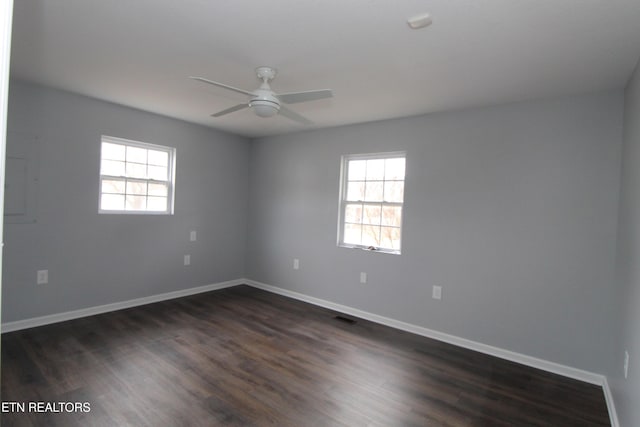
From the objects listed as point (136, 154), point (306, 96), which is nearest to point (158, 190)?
point (136, 154)

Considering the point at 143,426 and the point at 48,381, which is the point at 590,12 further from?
the point at 48,381

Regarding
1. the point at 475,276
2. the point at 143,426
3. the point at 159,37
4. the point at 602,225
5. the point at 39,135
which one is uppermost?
the point at 159,37

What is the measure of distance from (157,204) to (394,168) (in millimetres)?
3105

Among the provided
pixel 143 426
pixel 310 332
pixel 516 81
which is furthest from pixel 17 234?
pixel 516 81

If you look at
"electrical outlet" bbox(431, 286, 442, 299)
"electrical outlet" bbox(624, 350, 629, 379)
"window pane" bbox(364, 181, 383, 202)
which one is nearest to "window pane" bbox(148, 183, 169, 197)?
"window pane" bbox(364, 181, 383, 202)

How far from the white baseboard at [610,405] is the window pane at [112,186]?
5029 mm

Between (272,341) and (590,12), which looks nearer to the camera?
(590,12)

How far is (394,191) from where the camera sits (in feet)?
13.1

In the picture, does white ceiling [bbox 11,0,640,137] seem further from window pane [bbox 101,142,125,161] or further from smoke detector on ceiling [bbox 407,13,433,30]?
window pane [bbox 101,142,125,161]

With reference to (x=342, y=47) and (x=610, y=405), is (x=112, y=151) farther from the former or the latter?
(x=610, y=405)

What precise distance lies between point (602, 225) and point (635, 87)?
3.58ft

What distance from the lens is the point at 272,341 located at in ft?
10.9

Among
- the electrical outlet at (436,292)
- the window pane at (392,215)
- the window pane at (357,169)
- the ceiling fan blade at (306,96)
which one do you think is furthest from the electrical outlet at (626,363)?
the window pane at (357,169)

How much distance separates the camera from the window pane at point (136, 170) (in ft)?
13.5
